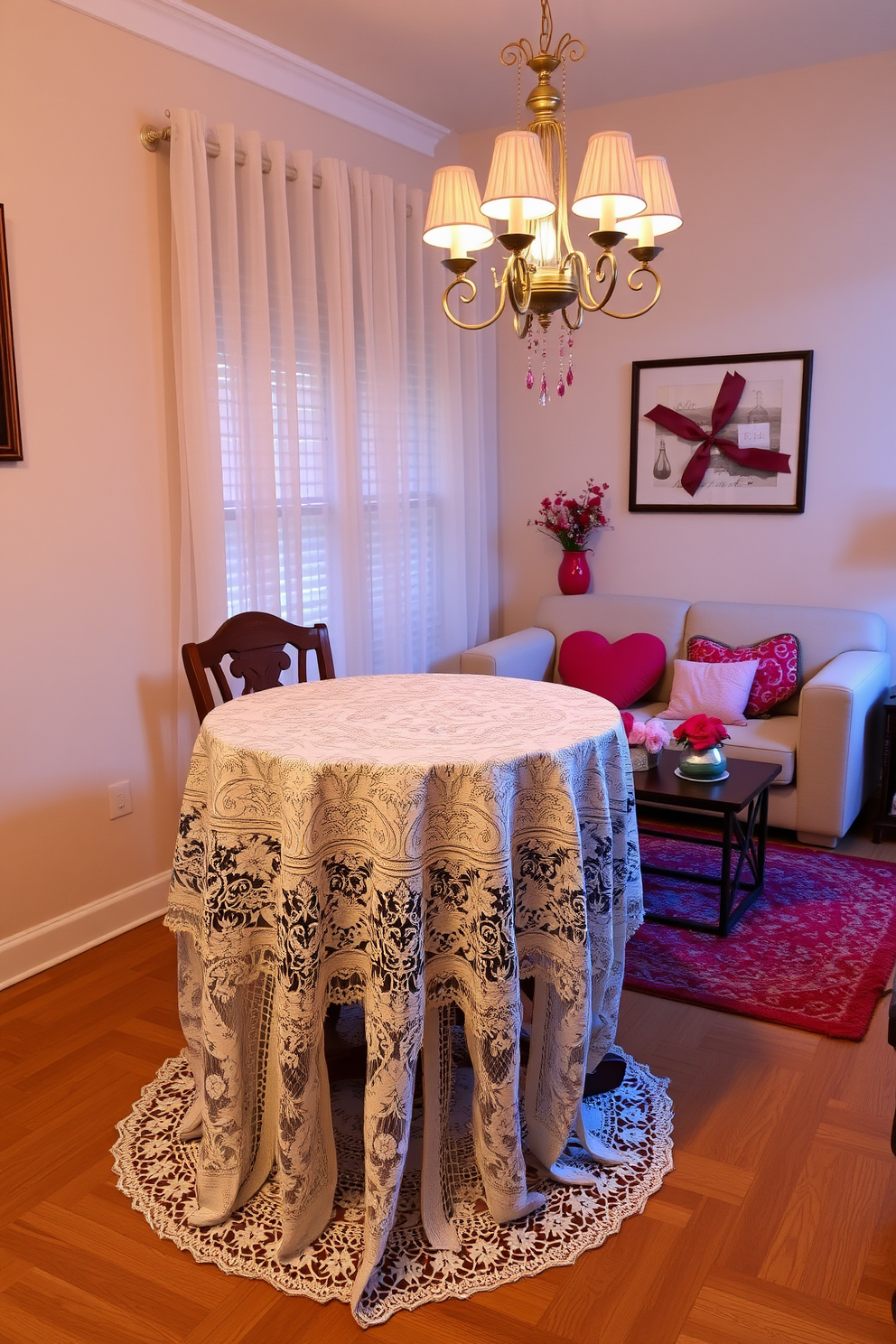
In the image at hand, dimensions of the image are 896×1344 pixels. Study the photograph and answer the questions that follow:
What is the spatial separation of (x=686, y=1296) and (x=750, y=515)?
326cm

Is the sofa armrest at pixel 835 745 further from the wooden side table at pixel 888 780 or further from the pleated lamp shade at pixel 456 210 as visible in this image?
the pleated lamp shade at pixel 456 210

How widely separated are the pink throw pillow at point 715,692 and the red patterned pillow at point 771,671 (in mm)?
36

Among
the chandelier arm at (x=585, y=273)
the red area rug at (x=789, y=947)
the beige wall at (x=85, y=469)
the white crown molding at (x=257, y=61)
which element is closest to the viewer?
the chandelier arm at (x=585, y=273)

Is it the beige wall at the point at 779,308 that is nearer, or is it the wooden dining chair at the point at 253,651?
the wooden dining chair at the point at 253,651

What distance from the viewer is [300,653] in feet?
10.7

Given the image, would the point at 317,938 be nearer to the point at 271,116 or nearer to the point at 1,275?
the point at 1,275

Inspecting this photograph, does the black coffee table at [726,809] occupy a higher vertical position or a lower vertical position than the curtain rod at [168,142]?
lower

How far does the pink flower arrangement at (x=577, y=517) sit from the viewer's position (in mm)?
4668

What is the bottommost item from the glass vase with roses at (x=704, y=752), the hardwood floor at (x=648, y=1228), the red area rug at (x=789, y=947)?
the hardwood floor at (x=648, y=1228)

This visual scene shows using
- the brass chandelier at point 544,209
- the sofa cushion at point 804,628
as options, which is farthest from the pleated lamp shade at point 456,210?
the sofa cushion at point 804,628

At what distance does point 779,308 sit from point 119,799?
3.19 m

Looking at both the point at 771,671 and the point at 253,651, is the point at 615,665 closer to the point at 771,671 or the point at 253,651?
the point at 771,671

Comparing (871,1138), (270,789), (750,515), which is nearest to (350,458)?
(750,515)

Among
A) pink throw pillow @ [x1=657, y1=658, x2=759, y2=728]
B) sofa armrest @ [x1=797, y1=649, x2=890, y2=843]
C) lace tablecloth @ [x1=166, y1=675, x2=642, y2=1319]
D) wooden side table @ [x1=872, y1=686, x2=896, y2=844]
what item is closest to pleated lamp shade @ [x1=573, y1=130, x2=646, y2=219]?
lace tablecloth @ [x1=166, y1=675, x2=642, y2=1319]
